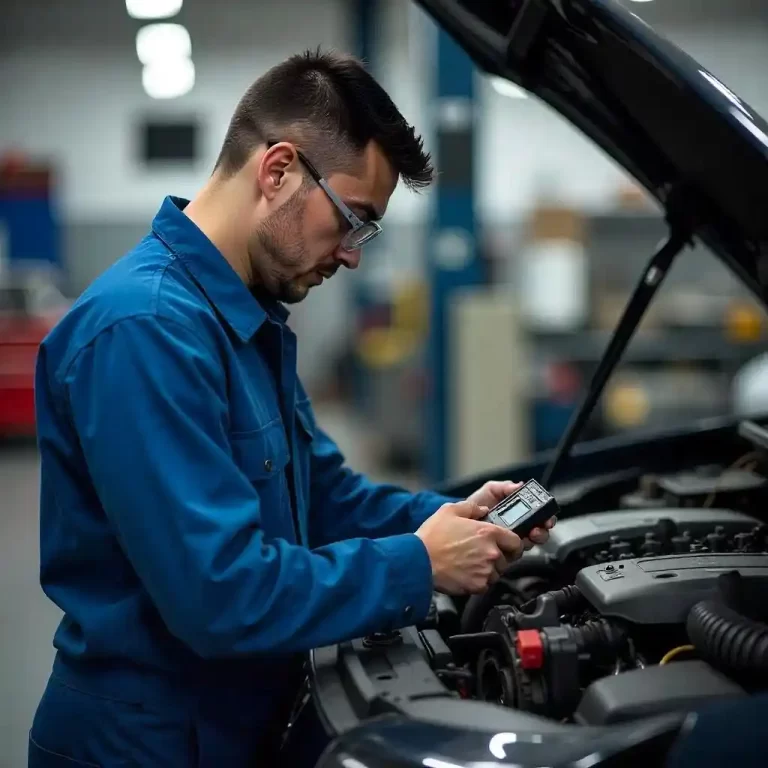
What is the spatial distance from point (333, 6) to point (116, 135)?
3.24m

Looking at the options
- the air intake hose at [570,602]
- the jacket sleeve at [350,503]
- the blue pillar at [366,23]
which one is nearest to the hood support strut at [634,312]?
the jacket sleeve at [350,503]

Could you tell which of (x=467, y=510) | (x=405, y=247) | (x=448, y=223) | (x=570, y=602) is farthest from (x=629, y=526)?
(x=405, y=247)

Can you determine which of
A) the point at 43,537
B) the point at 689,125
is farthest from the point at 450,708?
the point at 689,125

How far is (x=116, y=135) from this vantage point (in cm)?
1289

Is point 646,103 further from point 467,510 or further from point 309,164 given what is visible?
point 467,510

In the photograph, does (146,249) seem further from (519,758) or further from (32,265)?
(32,265)

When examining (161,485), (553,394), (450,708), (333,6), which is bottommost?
(553,394)

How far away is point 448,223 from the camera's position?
217 inches

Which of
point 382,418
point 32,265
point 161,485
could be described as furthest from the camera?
point 32,265

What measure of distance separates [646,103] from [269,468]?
850 mm

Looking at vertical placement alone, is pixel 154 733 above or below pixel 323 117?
below

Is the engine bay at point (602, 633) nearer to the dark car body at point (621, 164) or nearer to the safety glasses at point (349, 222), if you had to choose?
the dark car body at point (621, 164)

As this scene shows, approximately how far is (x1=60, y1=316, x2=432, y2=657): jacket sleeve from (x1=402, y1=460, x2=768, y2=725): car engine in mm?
226

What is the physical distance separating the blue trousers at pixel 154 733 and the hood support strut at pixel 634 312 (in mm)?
917
